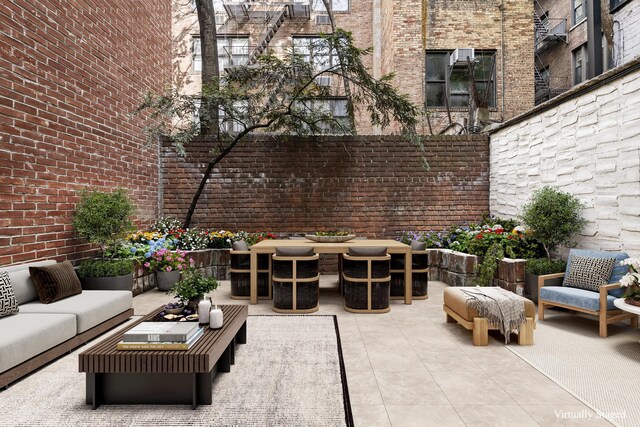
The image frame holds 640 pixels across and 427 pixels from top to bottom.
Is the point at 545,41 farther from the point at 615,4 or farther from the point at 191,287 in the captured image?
the point at 191,287

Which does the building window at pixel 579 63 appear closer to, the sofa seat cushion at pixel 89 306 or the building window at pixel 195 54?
the building window at pixel 195 54

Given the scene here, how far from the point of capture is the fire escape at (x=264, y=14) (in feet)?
43.2

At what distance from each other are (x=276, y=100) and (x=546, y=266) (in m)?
4.86

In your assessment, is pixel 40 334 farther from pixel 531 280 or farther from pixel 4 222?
pixel 531 280

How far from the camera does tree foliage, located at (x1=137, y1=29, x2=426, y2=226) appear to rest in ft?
21.1

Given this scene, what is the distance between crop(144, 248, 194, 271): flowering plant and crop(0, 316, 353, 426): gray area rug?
2.61m

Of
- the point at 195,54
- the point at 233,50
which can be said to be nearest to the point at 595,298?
the point at 233,50

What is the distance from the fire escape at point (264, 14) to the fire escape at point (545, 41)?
797 cm

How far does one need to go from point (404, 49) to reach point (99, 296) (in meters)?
9.87

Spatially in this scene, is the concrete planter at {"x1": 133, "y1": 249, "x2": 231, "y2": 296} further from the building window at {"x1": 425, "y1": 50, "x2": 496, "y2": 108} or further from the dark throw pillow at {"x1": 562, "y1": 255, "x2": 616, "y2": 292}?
the building window at {"x1": 425, "y1": 50, "x2": 496, "y2": 108}

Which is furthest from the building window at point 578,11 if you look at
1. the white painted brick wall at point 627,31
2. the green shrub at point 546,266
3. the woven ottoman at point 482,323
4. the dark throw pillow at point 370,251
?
the woven ottoman at point 482,323

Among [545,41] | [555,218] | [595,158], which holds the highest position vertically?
[545,41]

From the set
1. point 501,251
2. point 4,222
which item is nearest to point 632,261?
point 501,251

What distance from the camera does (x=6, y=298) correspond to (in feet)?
10.5
